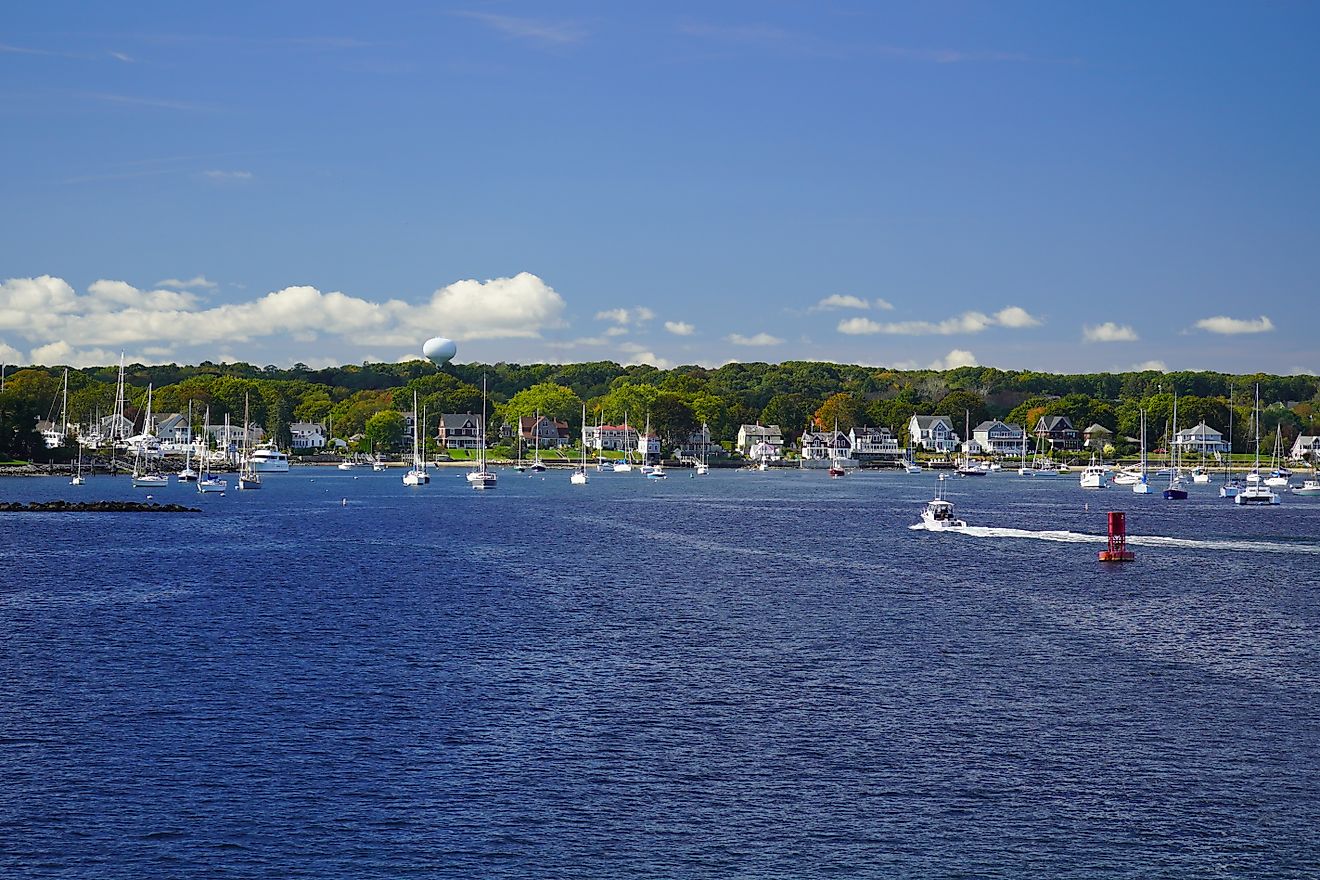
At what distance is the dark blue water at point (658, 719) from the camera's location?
23812 millimetres

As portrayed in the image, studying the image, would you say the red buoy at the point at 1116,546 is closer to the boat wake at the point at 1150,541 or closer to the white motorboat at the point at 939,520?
the boat wake at the point at 1150,541

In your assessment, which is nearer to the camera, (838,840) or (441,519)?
(838,840)

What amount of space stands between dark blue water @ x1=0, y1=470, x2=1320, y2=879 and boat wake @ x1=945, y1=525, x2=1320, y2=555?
35.5 feet

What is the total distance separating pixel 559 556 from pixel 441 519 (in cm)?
3570

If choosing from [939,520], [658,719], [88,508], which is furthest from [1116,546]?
[88,508]

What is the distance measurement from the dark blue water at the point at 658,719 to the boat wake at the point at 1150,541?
10816 mm

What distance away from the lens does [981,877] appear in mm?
22266

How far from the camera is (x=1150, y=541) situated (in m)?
86.0

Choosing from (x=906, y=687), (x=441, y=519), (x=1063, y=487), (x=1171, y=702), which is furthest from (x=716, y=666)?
(x=1063, y=487)

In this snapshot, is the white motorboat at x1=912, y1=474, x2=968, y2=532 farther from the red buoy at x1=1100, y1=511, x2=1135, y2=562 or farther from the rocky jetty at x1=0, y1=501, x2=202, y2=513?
the rocky jetty at x1=0, y1=501, x2=202, y2=513

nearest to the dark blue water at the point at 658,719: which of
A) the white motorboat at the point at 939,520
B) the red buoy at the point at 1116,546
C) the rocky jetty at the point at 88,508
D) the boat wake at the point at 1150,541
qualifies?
the red buoy at the point at 1116,546

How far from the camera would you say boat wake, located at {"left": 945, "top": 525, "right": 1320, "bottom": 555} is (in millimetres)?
81562

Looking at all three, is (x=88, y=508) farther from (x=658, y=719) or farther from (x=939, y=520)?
(x=658, y=719)

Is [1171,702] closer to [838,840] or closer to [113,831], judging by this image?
[838,840]
